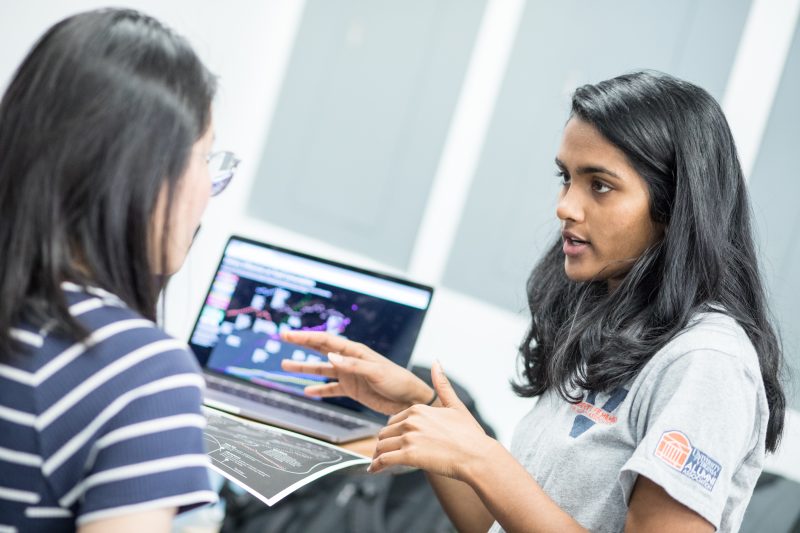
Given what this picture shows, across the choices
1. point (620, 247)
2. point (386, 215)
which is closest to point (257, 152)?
point (386, 215)

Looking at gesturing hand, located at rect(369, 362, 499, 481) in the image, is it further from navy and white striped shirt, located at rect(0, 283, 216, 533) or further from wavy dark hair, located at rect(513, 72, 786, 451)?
navy and white striped shirt, located at rect(0, 283, 216, 533)

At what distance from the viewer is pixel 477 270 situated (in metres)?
2.76

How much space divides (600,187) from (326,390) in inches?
24.0

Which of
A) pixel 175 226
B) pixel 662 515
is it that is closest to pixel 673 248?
pixel 662 515

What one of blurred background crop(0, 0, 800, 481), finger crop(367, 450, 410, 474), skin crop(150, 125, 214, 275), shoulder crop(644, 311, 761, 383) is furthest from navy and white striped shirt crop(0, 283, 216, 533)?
blurred background crop(0, 0, 800, 481)

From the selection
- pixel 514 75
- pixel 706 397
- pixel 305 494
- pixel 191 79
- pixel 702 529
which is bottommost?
pixel 305 494

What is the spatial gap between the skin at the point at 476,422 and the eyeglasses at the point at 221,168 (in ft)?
1.12

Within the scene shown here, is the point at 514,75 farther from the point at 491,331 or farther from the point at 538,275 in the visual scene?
the point at 538,275

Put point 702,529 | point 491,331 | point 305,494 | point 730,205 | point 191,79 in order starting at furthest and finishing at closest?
point 491,331 < point 305,494 < point 730,205 < point 702,529 < point 191,79

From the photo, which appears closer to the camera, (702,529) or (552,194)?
(702,529)

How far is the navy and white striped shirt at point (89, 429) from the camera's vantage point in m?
0.63

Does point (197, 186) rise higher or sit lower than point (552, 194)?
lower

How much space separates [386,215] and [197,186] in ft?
7.01

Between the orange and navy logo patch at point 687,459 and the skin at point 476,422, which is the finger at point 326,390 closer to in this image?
the skin at point 476,422
